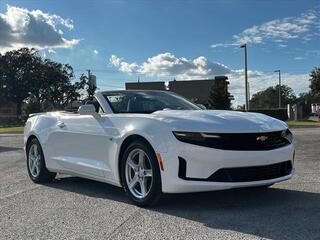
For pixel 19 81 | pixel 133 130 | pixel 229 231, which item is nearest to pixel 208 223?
pixel 229 231

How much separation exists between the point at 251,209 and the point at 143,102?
2.20 meters

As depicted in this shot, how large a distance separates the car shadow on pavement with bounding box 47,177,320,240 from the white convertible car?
29 cm

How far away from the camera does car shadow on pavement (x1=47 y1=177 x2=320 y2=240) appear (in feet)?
15.9

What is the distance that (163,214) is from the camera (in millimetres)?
5645

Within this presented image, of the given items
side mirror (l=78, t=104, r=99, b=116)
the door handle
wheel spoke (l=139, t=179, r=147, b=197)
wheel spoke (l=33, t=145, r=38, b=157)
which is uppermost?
side mirror (l=78, t=104, r=99, b=116)

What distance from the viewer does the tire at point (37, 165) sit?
823 centimetres

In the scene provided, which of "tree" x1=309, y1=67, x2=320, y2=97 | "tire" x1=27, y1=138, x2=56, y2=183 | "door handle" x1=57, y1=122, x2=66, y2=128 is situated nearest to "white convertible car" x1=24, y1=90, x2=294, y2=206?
"door handle" x1=57, y1=122, x2=66, y2=128

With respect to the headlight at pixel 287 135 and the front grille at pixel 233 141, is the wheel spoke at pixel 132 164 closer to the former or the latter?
the front grille at pixel 233 141

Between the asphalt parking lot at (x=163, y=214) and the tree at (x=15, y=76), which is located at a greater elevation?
the tree at (x=15, y=76)

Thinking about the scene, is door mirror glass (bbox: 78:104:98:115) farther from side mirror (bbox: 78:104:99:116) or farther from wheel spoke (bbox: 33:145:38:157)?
wheel spoke (bbox: 33:145:38:157)

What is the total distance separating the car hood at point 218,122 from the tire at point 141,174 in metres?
0.43

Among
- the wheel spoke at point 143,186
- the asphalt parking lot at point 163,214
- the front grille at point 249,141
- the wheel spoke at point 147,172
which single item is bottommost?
the asphalt parking lot at point 163,214

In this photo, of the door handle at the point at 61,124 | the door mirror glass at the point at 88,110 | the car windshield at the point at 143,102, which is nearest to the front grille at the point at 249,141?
the car windshield at the point at 143,102

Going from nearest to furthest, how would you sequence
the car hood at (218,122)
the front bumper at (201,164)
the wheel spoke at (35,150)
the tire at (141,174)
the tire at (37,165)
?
the front bumper at (201,164) → the car hood at (218,122) → the tire at (141,174) → the tire at (37,165) → the wheel spoke at (35,150)
